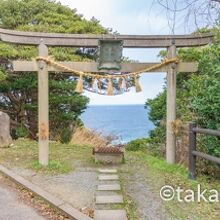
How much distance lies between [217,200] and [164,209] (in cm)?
91

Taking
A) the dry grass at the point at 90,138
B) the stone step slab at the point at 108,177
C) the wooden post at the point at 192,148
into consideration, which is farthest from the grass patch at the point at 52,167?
the dry grass at the point at 90,138

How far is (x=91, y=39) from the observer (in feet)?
25.1

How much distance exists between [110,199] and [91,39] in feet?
10.9

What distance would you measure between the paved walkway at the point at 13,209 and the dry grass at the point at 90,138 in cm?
569

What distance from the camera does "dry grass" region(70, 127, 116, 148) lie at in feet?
39.2

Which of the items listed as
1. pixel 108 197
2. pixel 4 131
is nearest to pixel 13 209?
pixel 108 197

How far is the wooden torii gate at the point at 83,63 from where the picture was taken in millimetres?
7516

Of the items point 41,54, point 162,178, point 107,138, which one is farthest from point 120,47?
point 107,138

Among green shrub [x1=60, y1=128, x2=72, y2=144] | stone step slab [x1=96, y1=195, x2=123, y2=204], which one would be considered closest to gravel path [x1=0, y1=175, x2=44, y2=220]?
stone step slab [x1=96, y1=195, x2=123, y2=204]

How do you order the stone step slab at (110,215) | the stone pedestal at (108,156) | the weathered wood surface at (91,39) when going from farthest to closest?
the stone pedestal at (108,156)
the weathered wood surface at (91,39)
the stone step slab at (110,215)

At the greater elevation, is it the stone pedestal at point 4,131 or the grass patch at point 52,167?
the stone pedestal at point 4,131

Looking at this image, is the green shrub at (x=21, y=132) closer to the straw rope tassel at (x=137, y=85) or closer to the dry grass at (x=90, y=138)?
the dry grass at (x=90, y=138)

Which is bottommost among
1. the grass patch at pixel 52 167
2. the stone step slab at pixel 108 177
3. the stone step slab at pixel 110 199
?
the stone step slab at pixel 110 199

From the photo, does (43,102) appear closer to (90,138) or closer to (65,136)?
(65,136)
